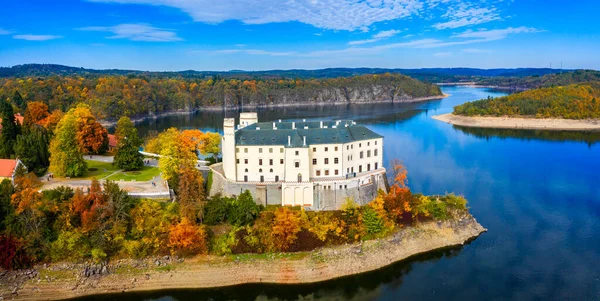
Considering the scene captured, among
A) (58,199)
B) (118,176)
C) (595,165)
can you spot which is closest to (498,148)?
(595,165)

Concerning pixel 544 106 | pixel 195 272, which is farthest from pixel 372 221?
pixel 544 106

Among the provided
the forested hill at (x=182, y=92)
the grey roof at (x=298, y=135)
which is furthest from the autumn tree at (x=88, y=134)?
the forested hill at (x=182, y=92)

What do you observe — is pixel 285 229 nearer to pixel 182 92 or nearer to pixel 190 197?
pixel 190 197

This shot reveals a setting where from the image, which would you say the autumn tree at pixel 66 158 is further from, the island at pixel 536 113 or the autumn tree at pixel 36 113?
the island at pixel 536 113

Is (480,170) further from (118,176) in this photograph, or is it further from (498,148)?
(118,176)

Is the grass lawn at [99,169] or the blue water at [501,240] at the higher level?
the grass lawn at [99,169]

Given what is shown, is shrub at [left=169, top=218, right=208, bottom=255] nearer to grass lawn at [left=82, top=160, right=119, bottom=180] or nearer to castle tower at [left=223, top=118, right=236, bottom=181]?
castle tower at [left=223, top=118, right=236, bottom=181]
